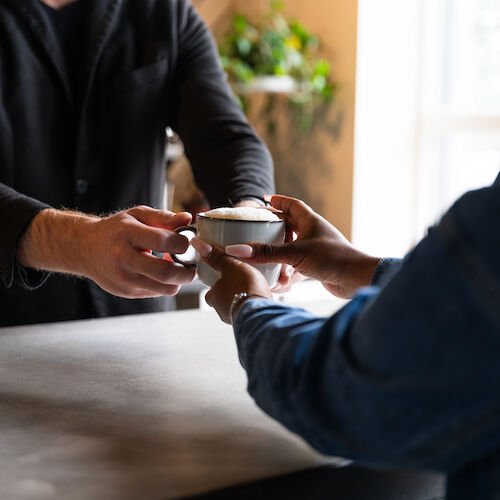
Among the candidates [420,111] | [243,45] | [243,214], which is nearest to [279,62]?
[243,45]

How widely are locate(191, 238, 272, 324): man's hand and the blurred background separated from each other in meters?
1.89

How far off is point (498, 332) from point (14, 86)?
1249mm

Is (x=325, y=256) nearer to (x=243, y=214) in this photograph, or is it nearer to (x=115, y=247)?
(x=243, y=214)

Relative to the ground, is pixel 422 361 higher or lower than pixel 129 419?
higher

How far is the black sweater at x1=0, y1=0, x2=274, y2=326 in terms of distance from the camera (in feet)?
4.86

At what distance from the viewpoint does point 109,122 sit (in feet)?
5.10

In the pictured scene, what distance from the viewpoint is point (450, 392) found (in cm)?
51

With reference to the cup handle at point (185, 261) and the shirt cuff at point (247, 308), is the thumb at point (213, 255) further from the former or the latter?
the shirt cuff at point (247, 308)

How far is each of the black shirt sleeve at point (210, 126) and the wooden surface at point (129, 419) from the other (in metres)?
0.40

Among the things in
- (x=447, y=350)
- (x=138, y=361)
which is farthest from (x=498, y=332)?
(x=138, y=361)

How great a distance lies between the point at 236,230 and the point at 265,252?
5 centimetres

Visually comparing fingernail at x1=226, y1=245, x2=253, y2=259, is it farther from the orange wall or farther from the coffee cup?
the orange wall

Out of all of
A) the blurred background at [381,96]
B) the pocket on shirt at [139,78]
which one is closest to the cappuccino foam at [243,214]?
the pocket on shirt at [139,78]

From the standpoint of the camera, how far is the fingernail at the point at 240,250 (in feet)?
3.01
